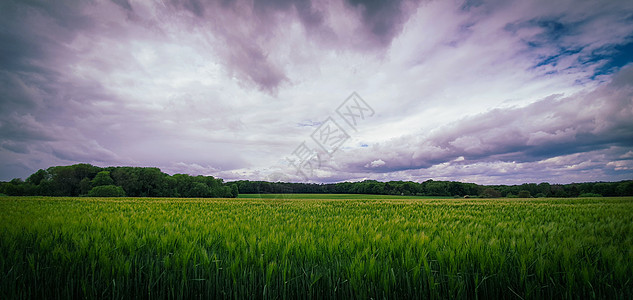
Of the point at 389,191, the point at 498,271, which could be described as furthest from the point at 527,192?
the point at 498,271

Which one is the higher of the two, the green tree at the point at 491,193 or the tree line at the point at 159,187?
the tree line at the point at 159,187

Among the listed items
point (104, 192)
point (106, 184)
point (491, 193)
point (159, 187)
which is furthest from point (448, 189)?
point (106, 184)

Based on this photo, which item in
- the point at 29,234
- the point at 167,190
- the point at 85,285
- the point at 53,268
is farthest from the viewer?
the point at 167,190

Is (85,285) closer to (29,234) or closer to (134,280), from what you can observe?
(134,280)

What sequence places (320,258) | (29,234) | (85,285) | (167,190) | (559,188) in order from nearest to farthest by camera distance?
(85,285), (320,258), (29,234), (559,188), (167,190)

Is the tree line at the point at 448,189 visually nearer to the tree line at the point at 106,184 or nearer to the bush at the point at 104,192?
the tree line at the point at 106,184

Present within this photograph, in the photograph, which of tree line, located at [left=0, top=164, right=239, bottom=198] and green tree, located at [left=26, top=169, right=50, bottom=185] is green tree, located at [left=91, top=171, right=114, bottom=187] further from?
green tree, located at [left=26, top=169, right=50, bottom=185]

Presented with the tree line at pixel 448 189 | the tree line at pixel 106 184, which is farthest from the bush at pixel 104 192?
the tree line at pixel 448 189

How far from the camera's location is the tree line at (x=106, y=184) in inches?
2271

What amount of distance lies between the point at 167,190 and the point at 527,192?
106 meters

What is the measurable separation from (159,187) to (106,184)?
12068mm

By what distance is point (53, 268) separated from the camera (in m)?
2.81

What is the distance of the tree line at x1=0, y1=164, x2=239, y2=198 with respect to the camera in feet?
189

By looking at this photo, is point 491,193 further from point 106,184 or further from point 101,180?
point 101,180
